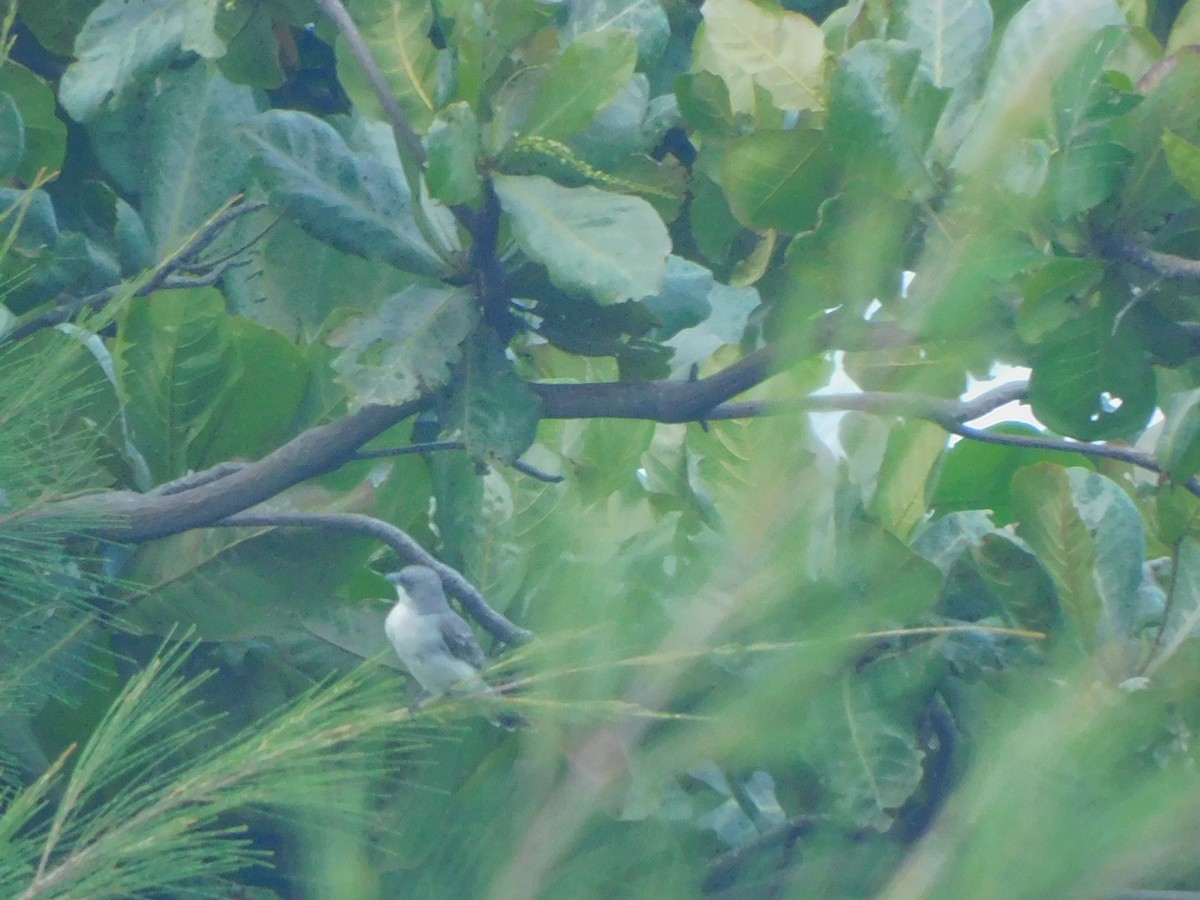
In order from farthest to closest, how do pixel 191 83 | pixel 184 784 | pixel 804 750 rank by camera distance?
pixel 191 83
pixel 804 750
pixel 184 784

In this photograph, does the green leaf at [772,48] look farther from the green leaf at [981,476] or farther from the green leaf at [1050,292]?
the green leaf at [981,476]

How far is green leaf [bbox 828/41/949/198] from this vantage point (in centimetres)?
111

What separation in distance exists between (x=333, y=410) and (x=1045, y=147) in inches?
33.1

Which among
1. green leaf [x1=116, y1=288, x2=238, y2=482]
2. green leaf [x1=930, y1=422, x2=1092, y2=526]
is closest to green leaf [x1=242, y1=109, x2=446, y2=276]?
green leaf [x1=116, y1=288, x2=238, y2=482]

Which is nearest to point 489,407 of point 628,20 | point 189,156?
point 628,20

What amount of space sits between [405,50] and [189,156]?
64 cm

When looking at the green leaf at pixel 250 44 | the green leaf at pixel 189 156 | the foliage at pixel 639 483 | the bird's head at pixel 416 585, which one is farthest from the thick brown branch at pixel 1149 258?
the green leaf at pixel 189 156

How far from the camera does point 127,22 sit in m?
1.52

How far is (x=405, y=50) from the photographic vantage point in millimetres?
1270

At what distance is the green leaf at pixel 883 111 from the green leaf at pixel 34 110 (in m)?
1.07

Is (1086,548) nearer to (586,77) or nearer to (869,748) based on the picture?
(869,748)

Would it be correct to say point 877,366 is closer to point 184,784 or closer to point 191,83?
point 184,784

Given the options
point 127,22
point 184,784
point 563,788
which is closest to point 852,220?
point 563,788

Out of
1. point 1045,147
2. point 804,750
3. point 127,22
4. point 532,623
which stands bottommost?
point 532,623
